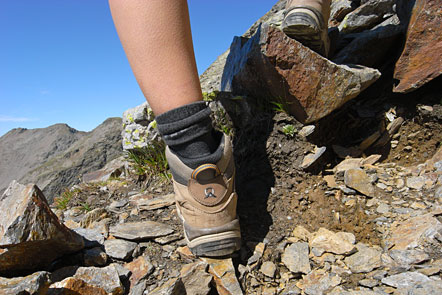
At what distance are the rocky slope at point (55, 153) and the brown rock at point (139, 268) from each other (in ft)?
15.8

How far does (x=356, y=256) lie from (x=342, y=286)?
26cm

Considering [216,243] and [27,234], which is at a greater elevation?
[27,234]

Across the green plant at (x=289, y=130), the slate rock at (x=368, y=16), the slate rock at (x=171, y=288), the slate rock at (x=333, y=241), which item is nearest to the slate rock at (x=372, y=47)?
the slate rock at (x=368, y=16)

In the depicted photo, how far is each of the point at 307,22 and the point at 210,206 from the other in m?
1.67

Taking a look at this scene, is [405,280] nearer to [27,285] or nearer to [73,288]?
[73,288]

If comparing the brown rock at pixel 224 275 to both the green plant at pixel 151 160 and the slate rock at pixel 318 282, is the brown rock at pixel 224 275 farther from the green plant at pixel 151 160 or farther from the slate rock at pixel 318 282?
the green plant at pixel 151 160

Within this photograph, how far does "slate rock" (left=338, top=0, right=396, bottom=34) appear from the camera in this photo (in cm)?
360

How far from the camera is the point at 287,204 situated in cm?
230

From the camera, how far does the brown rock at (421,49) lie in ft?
7.99

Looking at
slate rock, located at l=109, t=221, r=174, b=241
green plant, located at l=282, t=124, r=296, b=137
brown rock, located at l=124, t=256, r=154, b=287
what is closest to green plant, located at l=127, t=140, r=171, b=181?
slate rock, located at l=109, t=221, r=174, b=241

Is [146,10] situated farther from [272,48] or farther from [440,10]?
[440,10]

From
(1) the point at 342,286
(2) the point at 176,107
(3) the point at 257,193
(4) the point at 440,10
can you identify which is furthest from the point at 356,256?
(4) the point at 440,10

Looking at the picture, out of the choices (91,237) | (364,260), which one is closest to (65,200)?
(91,237)

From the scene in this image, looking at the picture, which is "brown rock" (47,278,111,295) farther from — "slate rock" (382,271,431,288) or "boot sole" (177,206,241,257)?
"slate rock" (382,271,431,288)
